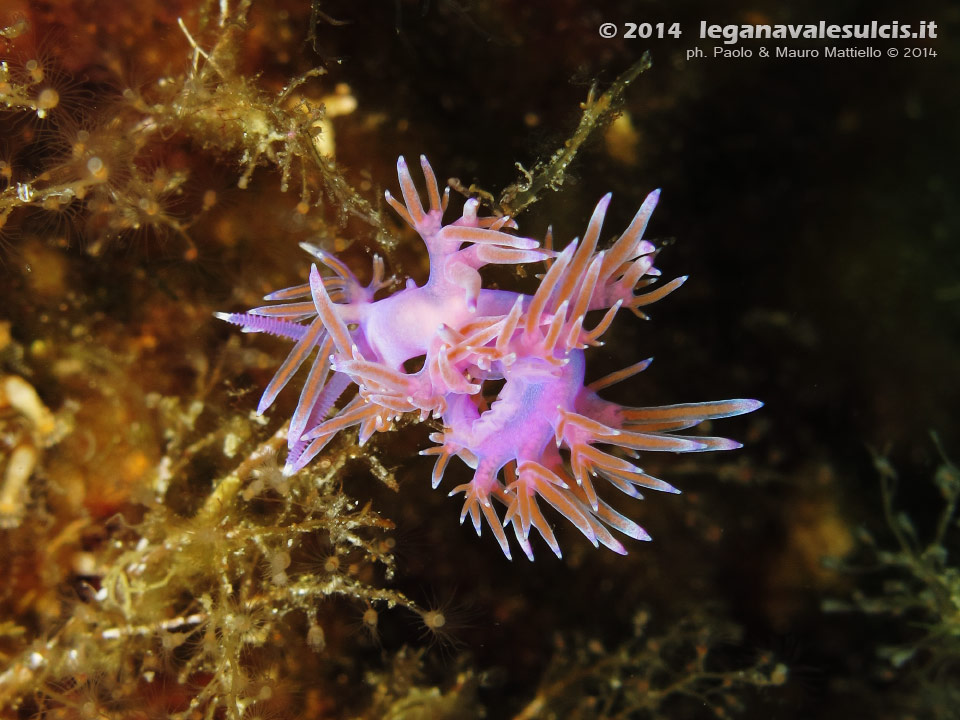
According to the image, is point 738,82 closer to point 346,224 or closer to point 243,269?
point 346,224

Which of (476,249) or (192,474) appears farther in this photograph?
(192,474)

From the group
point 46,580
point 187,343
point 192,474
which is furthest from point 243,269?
point 46,580

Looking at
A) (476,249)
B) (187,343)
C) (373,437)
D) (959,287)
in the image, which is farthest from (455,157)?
(959,287)

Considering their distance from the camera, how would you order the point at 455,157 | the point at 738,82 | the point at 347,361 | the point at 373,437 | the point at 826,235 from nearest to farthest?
1. the point at 347,361
2. the point at 373,437
3. the point at 455,157
4. the point at 738,82
5. the point at 826,235

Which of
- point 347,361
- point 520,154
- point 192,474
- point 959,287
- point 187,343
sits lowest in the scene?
point 192,474

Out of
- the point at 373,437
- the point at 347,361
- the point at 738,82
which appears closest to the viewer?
the point at 347,361

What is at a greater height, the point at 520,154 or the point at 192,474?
the point at 520,154
